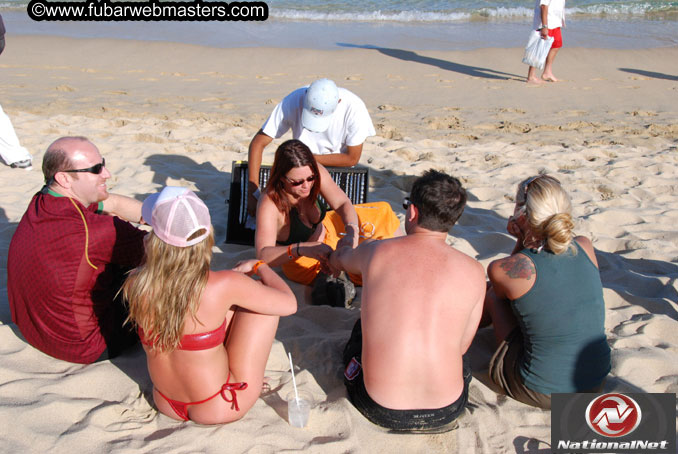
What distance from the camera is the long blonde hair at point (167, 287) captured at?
2.17 metres

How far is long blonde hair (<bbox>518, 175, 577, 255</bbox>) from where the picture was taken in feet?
7.96

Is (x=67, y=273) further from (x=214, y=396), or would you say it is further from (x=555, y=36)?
(x=555, y=36)

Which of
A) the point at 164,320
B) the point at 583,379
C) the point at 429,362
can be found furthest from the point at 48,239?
the point at 583,379

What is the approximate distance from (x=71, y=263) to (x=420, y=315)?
1.54 m

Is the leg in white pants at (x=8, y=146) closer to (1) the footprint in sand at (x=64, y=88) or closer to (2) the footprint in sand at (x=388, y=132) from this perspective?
(1) the footprint in sand at (x=64, y=88)

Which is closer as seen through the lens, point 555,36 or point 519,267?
point 519,267

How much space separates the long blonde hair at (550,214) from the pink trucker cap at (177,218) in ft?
4.48

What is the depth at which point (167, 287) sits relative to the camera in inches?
85.2

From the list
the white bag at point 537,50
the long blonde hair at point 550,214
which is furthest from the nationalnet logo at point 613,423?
the white bag at point 537,50

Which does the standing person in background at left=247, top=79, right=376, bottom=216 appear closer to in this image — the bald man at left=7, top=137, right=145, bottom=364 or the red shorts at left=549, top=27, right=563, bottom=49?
the bald man at left=7, top=137, right=145, bottom=364

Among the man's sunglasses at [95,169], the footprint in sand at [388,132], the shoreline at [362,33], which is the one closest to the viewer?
the man's sunglasses at [95,169]

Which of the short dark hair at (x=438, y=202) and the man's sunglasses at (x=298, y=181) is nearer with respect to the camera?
the short dark hair at (x=438, y=202)

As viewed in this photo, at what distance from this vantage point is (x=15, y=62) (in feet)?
32.5

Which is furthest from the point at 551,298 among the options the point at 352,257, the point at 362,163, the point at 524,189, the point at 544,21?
the point at 544,21
